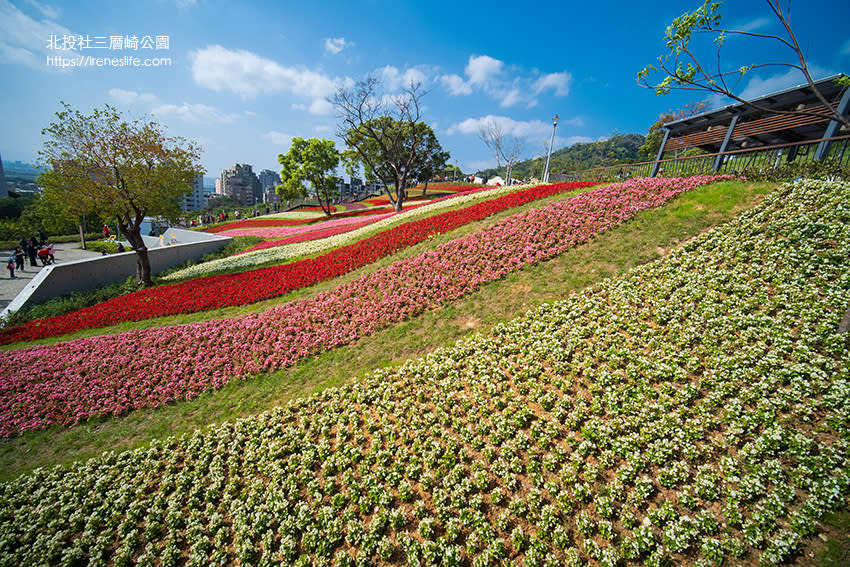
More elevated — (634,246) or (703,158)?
(703,158)

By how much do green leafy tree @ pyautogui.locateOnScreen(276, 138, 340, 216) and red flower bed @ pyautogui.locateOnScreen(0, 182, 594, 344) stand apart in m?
33.8

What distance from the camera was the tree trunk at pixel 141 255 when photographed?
17281 mm

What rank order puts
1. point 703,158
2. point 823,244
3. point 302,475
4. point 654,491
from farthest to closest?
1. point 703,158
2. point 823,244
3. point 302,475
4. point 654,491

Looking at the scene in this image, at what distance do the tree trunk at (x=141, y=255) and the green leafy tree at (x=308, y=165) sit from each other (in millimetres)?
30836

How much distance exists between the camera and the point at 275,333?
33.4 ft

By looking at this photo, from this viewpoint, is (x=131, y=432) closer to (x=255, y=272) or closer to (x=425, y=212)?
(x=255, y=272)

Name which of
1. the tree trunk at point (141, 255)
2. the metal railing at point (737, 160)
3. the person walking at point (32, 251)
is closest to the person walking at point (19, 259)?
the person walking at point (32, 251)

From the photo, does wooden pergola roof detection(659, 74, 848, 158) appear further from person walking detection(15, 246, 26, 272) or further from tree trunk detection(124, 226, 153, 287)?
person walking detection(15, 246, 26, 272)

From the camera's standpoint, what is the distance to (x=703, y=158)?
14383 mm

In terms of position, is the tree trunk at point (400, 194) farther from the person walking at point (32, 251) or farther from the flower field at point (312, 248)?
the person walking at point (32, 251)

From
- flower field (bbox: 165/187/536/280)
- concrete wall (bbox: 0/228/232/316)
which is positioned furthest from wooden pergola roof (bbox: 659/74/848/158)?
concrete wall (bbox: 0/228/232/316)

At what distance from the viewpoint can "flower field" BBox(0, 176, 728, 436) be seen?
8457 mm

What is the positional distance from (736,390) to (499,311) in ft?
16.2

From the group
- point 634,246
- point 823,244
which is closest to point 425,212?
point 634,246
